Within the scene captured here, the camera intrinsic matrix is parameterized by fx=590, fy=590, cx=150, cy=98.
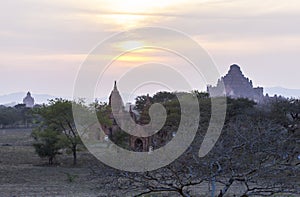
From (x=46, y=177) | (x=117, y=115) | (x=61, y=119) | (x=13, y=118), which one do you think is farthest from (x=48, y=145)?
(x=13, y=118)

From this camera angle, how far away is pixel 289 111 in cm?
4784

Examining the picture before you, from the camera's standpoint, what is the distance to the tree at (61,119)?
4291cm

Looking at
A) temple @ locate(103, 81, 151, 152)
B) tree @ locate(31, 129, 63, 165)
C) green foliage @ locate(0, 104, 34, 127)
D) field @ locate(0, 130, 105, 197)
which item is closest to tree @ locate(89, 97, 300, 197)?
field @ locate(0, 130, 105, 197)

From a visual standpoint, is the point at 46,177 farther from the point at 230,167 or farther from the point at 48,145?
the point at 230,167

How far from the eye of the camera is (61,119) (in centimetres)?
4338

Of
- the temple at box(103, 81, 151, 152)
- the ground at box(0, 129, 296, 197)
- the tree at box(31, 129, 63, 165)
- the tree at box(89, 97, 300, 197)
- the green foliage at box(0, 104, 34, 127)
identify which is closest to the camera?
the tree at box(89, 97, 300, 197)

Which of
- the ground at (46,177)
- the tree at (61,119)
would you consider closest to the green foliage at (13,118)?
the ground at (46,177)

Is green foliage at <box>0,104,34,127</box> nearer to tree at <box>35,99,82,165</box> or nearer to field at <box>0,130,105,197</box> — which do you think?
field at <box>0,130,105,197</box>

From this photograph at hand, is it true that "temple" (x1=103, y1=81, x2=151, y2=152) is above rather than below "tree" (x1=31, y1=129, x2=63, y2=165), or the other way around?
above

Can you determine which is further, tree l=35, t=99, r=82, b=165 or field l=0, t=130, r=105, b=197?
tree l=35, t=99, r=82, b=165

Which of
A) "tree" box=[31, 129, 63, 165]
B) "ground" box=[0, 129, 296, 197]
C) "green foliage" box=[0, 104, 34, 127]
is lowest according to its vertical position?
"ground" box=[0, 129, 296, 197]

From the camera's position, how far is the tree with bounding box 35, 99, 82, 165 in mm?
42906

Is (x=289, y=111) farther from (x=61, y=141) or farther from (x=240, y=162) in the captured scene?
(x=240, y=162)

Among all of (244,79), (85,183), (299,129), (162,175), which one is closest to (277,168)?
(162,175)
